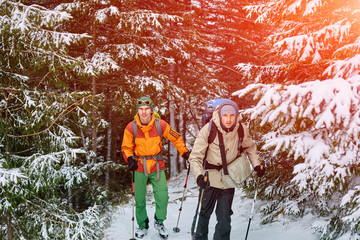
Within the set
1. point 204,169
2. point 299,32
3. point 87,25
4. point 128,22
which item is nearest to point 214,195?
point 204,169

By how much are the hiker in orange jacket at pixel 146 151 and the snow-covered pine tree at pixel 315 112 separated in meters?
1.92

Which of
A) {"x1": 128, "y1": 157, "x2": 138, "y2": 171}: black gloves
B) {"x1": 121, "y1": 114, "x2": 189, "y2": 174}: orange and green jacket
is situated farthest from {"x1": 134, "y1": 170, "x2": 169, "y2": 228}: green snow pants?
{"x1": 128, "y1": 157, "x2": 138, "y2": 171}: black gloves

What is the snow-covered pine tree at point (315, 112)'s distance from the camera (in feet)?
9.54

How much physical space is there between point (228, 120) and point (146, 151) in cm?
204

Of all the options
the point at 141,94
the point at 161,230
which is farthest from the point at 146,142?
the point at 141,94

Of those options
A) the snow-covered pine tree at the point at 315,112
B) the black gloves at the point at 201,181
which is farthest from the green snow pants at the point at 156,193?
the snow-covered pine tree at the point at 315,112

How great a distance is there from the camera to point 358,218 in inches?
132

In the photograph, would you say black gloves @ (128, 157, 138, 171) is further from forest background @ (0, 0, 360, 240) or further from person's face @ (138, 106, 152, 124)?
forest background @ (0, 0, 360, 240)

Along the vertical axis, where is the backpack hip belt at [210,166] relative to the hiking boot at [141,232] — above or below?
above

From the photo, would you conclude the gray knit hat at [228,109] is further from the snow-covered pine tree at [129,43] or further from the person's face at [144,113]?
the snow-covered pine tree at [129,43]

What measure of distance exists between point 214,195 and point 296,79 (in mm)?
2721

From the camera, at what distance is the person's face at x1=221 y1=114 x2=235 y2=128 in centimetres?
406

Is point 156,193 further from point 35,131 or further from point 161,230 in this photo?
point 35,131

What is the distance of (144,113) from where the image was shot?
521 cm
